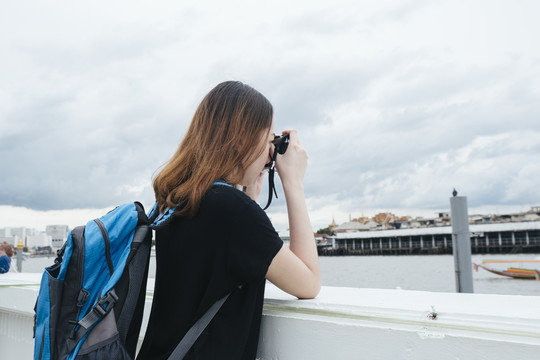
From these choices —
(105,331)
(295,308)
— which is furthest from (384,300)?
(105,331)

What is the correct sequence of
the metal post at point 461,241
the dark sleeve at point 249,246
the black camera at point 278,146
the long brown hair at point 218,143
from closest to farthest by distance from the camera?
the dark sleeve at point 249,246
the long brown hair at point 218,143
the black camera at point 278,146
the metal post at point 461,241

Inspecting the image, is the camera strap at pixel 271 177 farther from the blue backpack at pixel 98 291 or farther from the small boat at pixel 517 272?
the small boat at pixel 517 272

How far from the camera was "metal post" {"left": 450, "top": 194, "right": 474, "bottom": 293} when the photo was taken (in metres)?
5.71

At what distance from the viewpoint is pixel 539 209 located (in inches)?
2479

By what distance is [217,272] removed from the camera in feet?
3.22

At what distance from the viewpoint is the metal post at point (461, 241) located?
225 inches

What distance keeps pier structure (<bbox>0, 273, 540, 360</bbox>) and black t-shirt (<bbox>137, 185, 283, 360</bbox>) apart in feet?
0.28

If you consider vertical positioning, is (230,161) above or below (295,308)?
above

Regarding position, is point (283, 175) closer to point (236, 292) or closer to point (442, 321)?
point (236, 292)

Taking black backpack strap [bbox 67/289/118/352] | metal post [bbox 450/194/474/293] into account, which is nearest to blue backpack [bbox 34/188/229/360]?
black backpack strap [bbox 67/289/118/352]

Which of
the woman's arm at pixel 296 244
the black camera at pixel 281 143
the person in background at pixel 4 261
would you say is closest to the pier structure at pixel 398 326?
the woman's arm at pixel 296 244

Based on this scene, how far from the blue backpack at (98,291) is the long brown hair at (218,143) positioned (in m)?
0.08

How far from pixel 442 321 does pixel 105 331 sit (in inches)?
29.2

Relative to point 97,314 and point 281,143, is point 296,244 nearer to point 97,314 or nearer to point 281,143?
point 281,143
